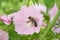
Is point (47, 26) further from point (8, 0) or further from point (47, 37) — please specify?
point (8, 0)

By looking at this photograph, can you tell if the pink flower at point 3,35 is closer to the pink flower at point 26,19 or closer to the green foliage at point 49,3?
the pink flower at point 26,19

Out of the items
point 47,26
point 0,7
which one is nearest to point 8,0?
point 0,7

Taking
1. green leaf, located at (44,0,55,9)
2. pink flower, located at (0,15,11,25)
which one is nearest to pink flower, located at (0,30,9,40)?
pink flower, located at (0,15,11,25)

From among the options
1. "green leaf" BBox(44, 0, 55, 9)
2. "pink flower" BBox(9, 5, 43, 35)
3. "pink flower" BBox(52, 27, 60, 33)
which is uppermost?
"green leaf" BBox(44, 0, 55, 9)

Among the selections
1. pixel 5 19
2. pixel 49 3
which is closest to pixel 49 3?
pixel 49 3

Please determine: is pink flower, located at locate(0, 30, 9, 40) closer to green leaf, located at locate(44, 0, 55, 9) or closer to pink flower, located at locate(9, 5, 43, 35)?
pink flower, located at locate(9, 5, 43, 35)

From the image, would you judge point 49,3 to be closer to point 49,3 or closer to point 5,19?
point 49,3
